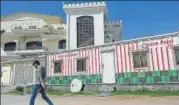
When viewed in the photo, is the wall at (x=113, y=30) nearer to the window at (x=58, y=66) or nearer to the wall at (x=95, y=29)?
the wall at (x=95, y=29)

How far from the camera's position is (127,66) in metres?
17.5

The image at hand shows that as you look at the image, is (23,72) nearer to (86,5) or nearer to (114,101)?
(86,5)

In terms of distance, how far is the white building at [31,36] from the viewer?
37969 millimetres

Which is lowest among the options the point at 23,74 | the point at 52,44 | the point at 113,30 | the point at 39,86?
the point at 39,86

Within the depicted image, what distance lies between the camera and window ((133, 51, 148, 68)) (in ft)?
55.1

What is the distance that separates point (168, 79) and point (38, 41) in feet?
88.4

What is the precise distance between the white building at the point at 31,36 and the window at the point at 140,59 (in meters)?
20.6

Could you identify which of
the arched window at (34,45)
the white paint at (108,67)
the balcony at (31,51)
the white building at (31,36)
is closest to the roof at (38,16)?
the white building at (31,36)

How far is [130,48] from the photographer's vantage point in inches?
682

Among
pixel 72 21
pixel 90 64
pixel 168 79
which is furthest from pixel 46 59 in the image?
pixel 72 21

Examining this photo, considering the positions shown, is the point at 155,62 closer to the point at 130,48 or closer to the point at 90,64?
the point at 130,48

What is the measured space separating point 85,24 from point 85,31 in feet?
3.56

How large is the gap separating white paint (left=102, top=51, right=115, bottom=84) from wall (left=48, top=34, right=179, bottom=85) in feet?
1.16

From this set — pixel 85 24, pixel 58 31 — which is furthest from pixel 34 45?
pixel 85 24
